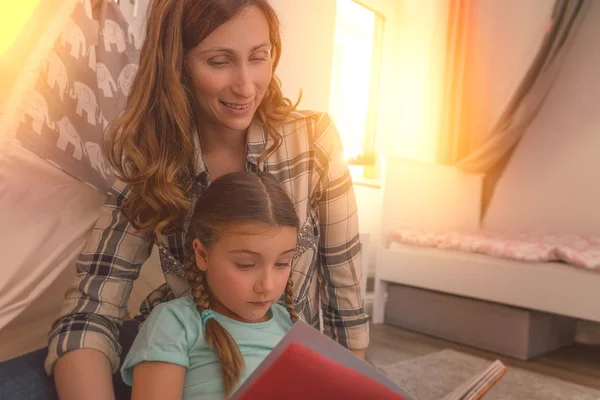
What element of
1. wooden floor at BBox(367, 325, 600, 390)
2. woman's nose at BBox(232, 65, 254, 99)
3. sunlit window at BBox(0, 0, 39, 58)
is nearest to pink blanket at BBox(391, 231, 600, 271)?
wooden floor at BBox(367, 325, 600, 390)

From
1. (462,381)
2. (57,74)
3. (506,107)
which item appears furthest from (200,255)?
(506,107)

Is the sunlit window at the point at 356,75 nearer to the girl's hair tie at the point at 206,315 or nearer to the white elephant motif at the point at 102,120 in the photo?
the white elephant motif at the point at 102,120

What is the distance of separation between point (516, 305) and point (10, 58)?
1.86 metres

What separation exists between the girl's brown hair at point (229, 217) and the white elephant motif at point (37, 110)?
302 mm

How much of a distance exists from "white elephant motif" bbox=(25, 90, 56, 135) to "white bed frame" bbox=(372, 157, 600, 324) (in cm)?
174

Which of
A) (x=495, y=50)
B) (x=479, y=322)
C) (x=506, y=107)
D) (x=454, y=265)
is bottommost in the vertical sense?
(x=479, y=322)

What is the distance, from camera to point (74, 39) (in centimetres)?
92

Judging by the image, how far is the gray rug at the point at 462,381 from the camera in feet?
5.09

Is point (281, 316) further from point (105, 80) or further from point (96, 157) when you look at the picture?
point (105, 80)

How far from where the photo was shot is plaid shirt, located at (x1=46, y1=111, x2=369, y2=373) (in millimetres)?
802

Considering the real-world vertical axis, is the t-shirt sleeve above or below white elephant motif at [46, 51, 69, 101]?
below

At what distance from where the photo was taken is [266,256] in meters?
0.68

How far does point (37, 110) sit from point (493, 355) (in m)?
1.86

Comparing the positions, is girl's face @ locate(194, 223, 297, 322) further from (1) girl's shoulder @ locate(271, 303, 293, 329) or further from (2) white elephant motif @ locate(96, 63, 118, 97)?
(2) white elephant motif @ locate(96, 63, 118, 97)
